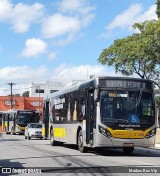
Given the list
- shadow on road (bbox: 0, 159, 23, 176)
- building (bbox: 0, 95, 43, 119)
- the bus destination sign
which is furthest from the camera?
building (bbox: 0, 95, 43, 119)

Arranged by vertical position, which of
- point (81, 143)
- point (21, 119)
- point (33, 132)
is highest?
point (21, 119)

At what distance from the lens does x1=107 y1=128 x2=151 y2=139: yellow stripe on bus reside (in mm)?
18531

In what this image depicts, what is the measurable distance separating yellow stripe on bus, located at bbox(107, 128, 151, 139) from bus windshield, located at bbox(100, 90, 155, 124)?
38 centimetres

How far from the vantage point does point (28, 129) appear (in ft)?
136

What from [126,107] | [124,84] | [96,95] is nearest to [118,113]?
[126,107]

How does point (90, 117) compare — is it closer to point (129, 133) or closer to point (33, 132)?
point (129, 133)

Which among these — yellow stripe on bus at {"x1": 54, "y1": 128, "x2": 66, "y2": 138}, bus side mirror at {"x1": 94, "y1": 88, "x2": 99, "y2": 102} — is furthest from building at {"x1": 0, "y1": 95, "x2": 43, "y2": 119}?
bus side mirror at {"x1": 94, "y1": 88, "x2": 99, "y2": 102}

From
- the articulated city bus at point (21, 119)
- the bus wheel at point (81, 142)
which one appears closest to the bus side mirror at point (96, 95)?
the bus wheel at point (81, 142)

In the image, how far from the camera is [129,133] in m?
18.7

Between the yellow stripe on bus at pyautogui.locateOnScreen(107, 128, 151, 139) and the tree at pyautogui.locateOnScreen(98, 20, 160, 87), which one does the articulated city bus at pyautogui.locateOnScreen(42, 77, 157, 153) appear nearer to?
the yellow stripe on bus at pyautogui.locateOnScreen(107, 128, 151, 139)

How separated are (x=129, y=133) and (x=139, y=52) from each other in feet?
71.5

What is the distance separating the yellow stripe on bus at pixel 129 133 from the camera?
18.5 meters

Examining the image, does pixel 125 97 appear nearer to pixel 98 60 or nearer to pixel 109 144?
pixel 109 144

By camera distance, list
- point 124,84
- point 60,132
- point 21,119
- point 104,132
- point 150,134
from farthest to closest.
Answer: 1. point 21,119
2. point 60,132
3. point 124,84
4. point 150,134
5. point 104,132
